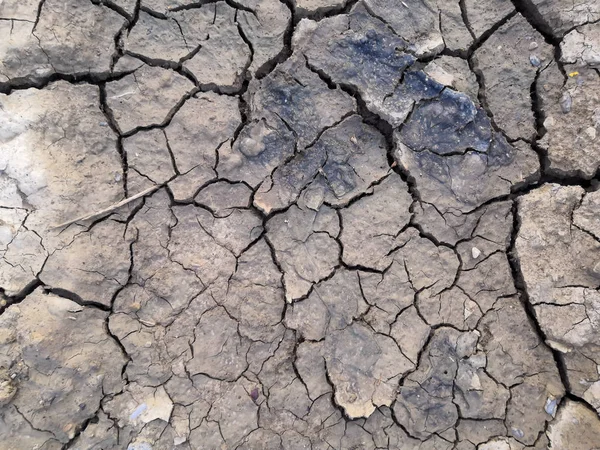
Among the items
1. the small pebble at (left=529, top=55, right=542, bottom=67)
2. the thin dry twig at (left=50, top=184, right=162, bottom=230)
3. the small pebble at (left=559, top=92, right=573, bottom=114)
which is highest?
A: the small pebble at (left=529, top=55, right=542, bottom=67)

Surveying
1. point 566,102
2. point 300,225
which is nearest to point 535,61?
point 566,102

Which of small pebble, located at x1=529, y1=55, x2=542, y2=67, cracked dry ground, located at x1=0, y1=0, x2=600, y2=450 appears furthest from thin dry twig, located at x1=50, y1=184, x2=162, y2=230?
small pebble, located at x1=529, y1=55, x2=542, y2=67

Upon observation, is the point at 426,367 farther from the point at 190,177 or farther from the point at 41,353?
the point at 41,353

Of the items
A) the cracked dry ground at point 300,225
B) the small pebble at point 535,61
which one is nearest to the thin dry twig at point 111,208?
the cracked dry ground at point 300,225

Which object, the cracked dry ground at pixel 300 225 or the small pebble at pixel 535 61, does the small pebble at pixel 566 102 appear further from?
the small pebble at pixel 535 61

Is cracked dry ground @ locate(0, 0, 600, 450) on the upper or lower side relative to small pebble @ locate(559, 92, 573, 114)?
lower

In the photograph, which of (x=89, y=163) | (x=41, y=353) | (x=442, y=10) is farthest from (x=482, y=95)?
(x=41, y=353)

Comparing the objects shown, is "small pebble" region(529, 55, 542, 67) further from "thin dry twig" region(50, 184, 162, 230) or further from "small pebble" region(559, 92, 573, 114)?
"thin dry twig" region(50, 184, 162, 230)
